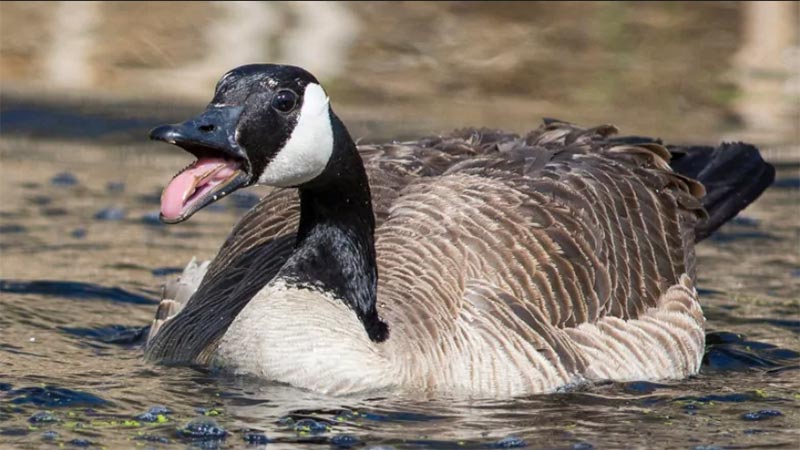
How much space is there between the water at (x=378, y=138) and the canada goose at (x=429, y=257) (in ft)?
0.67

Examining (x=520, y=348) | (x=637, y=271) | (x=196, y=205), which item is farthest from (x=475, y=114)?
(x=196, y=205)

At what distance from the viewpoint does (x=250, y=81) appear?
8219mm

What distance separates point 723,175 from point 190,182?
527 cm

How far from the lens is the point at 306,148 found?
8.30 meters

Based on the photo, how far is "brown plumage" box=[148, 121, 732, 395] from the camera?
8961 mm

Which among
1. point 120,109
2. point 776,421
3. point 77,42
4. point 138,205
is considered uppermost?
point 77,42

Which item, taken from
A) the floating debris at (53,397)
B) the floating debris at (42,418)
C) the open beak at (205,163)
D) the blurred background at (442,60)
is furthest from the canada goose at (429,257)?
the blurred background at (442,60)

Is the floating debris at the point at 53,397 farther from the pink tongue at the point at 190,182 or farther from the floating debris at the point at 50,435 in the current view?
the pink tongue at the point at 190,182

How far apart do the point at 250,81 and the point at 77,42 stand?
1156 centimetres

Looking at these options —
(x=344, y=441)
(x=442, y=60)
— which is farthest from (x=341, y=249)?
(x=442, y=60)

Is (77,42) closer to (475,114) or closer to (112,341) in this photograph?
(475,114)

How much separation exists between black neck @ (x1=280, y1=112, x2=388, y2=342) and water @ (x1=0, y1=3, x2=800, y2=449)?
1.82 ft

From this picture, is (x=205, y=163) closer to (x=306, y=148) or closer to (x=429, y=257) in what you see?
(x=306, y=148)

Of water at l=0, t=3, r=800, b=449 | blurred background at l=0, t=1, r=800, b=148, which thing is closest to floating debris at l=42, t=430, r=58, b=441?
water at l=0, t=3, r=800, b=449
